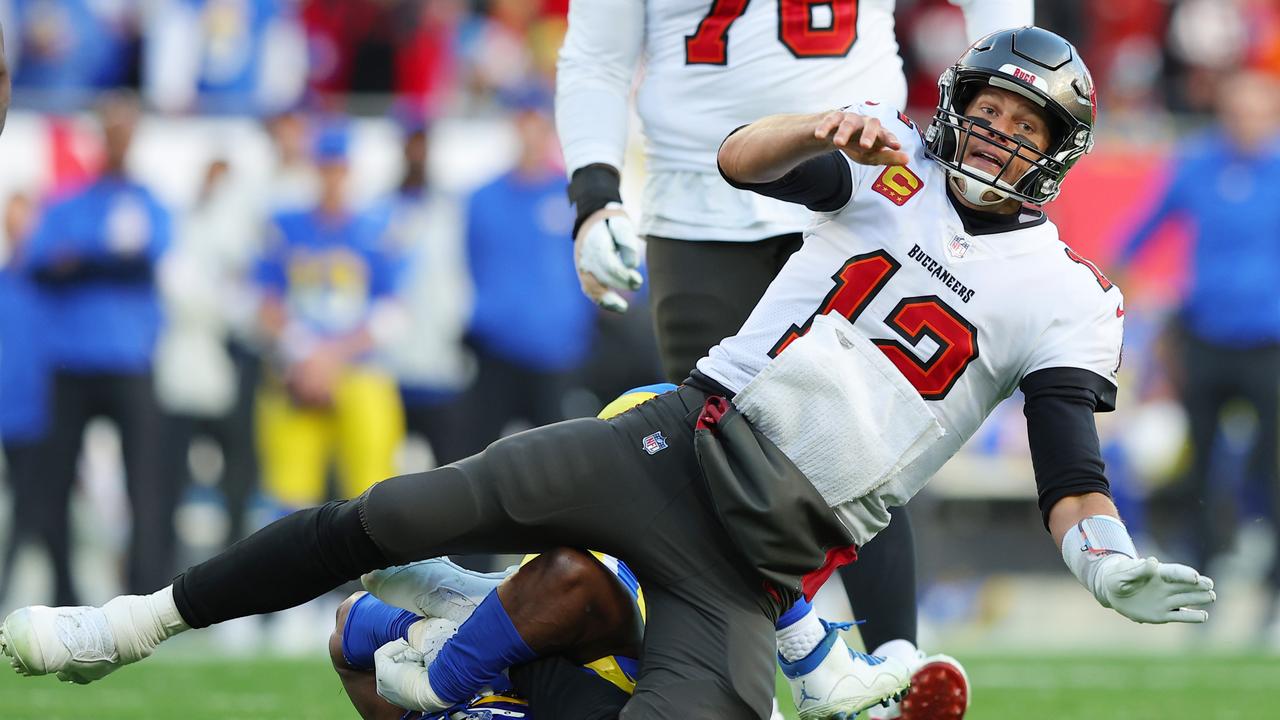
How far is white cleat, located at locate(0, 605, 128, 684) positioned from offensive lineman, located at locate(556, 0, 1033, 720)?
1277 millimetres

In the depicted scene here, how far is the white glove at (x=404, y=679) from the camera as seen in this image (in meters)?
3.55

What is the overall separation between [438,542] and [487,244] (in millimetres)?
5172

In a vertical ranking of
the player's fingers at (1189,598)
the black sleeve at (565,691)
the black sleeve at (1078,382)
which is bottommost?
the black sleeve at (565,691)

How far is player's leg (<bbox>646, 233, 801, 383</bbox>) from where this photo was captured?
13.8 ft

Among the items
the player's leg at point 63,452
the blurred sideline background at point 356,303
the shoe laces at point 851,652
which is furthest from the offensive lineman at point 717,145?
the player's leg at point 63,452

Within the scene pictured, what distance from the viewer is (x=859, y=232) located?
3596 millimetres

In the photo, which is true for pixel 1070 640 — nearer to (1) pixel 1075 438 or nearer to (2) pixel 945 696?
(2) pixel 945 696

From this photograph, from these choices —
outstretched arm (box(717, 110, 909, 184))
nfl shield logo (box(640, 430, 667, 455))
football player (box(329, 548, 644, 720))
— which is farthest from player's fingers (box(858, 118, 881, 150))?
football player (box(329, 548, 644, 720))

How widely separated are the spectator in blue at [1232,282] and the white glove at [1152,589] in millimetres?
5760

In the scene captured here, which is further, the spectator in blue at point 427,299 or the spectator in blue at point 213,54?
the spectator in blue at point 213,54

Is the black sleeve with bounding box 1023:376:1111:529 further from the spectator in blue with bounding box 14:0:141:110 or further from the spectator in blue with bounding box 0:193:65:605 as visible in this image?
the spectator in blue with bounding box 14:0:141:110

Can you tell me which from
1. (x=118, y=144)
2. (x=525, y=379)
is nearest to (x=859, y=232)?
(x=525, y=379)

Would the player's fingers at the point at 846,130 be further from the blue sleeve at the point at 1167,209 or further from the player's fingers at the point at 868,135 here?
the blue sleeve at the point at 1167,209

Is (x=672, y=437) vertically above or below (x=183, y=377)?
above
